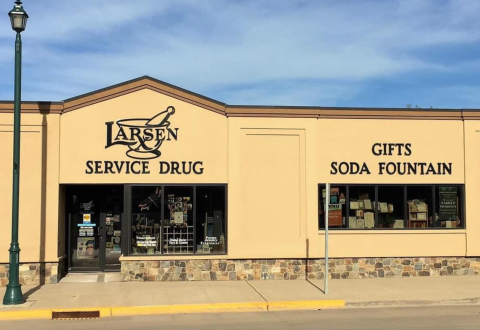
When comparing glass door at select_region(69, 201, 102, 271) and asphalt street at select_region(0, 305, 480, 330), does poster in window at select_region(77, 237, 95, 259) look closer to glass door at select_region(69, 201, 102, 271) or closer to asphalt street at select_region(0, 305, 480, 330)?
glass door at select_region(69, 201, 102, 271)

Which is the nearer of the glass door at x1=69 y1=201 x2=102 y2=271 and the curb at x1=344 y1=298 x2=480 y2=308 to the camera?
the curb at x1=344 y1=298 x2=480 y2=308

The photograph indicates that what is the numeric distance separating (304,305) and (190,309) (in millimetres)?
2444

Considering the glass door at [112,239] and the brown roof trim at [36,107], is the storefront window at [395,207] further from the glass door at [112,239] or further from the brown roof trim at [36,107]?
the brown roof trim at [36,107]

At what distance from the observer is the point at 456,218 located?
1525 cm

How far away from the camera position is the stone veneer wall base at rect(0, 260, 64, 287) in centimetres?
1351

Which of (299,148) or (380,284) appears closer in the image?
(380,284)

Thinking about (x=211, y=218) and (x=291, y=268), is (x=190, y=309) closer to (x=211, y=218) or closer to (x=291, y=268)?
(x=211, y=218)

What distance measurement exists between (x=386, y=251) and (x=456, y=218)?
7.68ft

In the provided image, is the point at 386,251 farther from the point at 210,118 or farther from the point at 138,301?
the point at 138,301

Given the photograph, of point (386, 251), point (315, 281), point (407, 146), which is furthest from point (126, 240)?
point (407, 146)

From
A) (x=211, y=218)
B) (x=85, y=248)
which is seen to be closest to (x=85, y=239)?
(x=85, y=248)

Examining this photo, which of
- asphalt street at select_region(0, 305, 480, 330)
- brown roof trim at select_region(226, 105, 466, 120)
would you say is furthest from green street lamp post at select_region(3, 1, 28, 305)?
brown roof trim at select_region(226, 105, 466, 120)

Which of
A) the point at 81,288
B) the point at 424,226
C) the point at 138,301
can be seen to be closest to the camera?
the point at 138,301

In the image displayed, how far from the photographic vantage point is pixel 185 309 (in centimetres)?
1099
